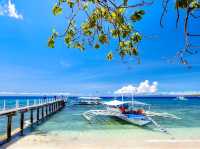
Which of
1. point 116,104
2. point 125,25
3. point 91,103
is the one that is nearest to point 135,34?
point 125,25

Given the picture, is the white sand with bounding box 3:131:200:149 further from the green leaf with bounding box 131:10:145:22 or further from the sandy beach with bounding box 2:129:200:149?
the green leaf with bounding box 131:10:145:22

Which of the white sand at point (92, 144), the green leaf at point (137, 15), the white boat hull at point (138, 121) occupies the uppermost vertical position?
the green leaf at point (137, 15)

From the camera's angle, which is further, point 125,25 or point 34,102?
Answer: point 34,102

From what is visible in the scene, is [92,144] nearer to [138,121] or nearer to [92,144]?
[92,144]

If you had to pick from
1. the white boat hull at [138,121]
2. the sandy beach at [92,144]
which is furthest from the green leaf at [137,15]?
the white boat hull at [138,121]

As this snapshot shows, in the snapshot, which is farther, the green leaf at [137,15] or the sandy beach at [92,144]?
the sandy beach at [92,144]

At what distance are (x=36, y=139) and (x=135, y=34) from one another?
511 inches

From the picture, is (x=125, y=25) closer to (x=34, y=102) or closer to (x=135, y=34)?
(x=135, y=34)

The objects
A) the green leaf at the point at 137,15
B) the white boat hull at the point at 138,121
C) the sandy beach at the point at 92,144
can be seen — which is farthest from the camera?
the white boat hull at the point at 138,121

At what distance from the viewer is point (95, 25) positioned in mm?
5629

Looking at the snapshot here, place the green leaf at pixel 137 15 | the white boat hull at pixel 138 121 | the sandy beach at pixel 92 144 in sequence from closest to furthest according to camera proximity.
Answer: the green leaf at pixel 137 15
the sandy beach at pixel 92 144
the white boat hull at pixel 138 121

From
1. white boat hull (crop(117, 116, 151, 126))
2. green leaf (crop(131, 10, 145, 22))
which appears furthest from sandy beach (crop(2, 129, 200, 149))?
green leaf (crop(131, 10, 145, 22))

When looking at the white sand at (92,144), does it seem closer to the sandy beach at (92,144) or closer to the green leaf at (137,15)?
the sandy beach at (92,144)

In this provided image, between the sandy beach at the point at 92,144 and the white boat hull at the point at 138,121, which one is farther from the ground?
the white boat hull at the point at 138,121
